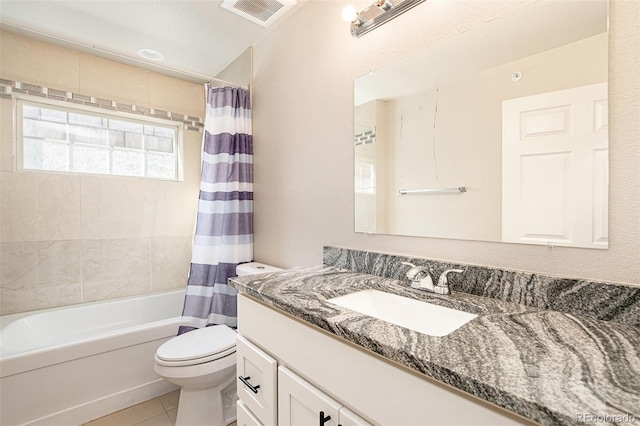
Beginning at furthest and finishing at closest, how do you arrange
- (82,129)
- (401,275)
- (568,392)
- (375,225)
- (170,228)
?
(170,228) < (82,129) < (375,225) < (401,275) < (568,392)

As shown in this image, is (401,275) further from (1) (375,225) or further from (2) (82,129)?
(2) (82,129)

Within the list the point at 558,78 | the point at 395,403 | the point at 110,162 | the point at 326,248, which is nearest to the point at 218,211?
the point at 326,248

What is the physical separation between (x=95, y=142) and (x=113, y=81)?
1.72 ft

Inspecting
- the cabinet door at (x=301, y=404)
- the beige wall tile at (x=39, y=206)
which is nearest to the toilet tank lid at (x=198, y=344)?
the cabinet door at (x=301, y=404)

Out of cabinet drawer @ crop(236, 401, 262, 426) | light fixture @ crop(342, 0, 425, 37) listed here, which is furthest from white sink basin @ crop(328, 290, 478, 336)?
light fixture @ crop(342, 0, 425, 37)

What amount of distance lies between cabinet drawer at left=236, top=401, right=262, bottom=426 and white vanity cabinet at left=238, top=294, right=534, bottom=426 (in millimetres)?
23

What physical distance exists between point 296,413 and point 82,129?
2.67m

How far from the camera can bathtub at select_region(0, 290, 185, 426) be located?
1.62 m

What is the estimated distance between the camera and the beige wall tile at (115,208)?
94.0 inches

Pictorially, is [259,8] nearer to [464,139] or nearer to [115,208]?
[464,139]

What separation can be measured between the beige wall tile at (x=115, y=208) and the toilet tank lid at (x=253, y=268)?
114 centimetres

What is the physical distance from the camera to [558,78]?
0.90 m

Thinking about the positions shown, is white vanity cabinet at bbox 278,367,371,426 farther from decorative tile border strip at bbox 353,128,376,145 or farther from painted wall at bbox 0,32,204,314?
painted wall at bbox 0,32,204,314

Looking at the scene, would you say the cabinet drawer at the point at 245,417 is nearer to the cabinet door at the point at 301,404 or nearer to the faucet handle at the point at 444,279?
the cabinet door at the point at 301,404
